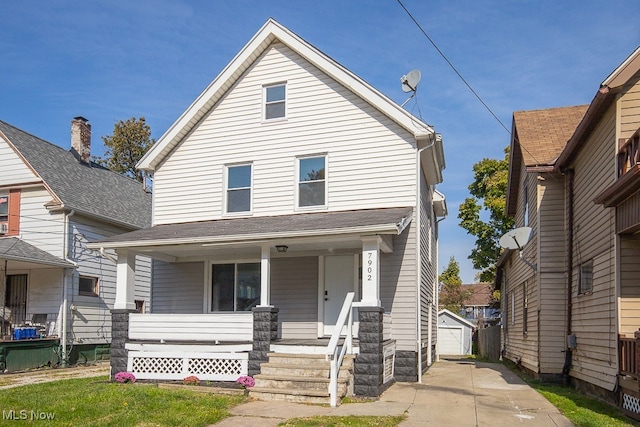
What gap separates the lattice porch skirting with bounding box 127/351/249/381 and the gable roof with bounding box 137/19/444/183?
5.45 meters

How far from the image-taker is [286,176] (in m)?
14.8

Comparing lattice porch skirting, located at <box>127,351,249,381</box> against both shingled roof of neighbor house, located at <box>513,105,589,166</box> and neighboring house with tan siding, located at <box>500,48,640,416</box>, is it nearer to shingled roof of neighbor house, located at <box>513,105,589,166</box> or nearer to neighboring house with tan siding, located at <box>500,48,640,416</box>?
neighboring house with tan siding, located at <box>500,48,640,416</box>

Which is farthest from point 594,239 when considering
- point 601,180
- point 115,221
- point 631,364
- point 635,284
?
point 115,221

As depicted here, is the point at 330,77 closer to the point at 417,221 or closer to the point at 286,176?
the point at 286,176

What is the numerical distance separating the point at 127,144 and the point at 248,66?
27.5 metres

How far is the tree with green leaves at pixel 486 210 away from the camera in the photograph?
100 ft


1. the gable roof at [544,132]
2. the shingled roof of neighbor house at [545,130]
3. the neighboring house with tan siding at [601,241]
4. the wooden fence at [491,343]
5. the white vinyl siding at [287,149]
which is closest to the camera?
the neighboring house with tan siding at [601,241]

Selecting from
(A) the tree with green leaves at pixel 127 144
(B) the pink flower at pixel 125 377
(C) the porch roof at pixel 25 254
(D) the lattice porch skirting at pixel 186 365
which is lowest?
(B) the pink flower at pixel 125 377

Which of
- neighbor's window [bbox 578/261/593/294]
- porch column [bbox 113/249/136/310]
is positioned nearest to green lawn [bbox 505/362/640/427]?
neighbor's window [bbox 578/261/593/294]

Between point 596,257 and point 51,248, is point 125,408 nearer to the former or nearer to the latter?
point 596,257

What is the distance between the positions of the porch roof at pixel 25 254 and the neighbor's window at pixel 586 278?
14348 millimetres

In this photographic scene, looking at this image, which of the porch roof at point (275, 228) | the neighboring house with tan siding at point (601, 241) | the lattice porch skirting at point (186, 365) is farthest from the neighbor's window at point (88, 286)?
the neighboring house with tan siding at point (601, 241)

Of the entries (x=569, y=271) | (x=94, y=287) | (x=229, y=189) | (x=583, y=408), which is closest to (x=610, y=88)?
(x=569, y=271)

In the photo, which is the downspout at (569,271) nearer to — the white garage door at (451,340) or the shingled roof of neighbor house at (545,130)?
the shingled roof of neighbor house at (545,130)
